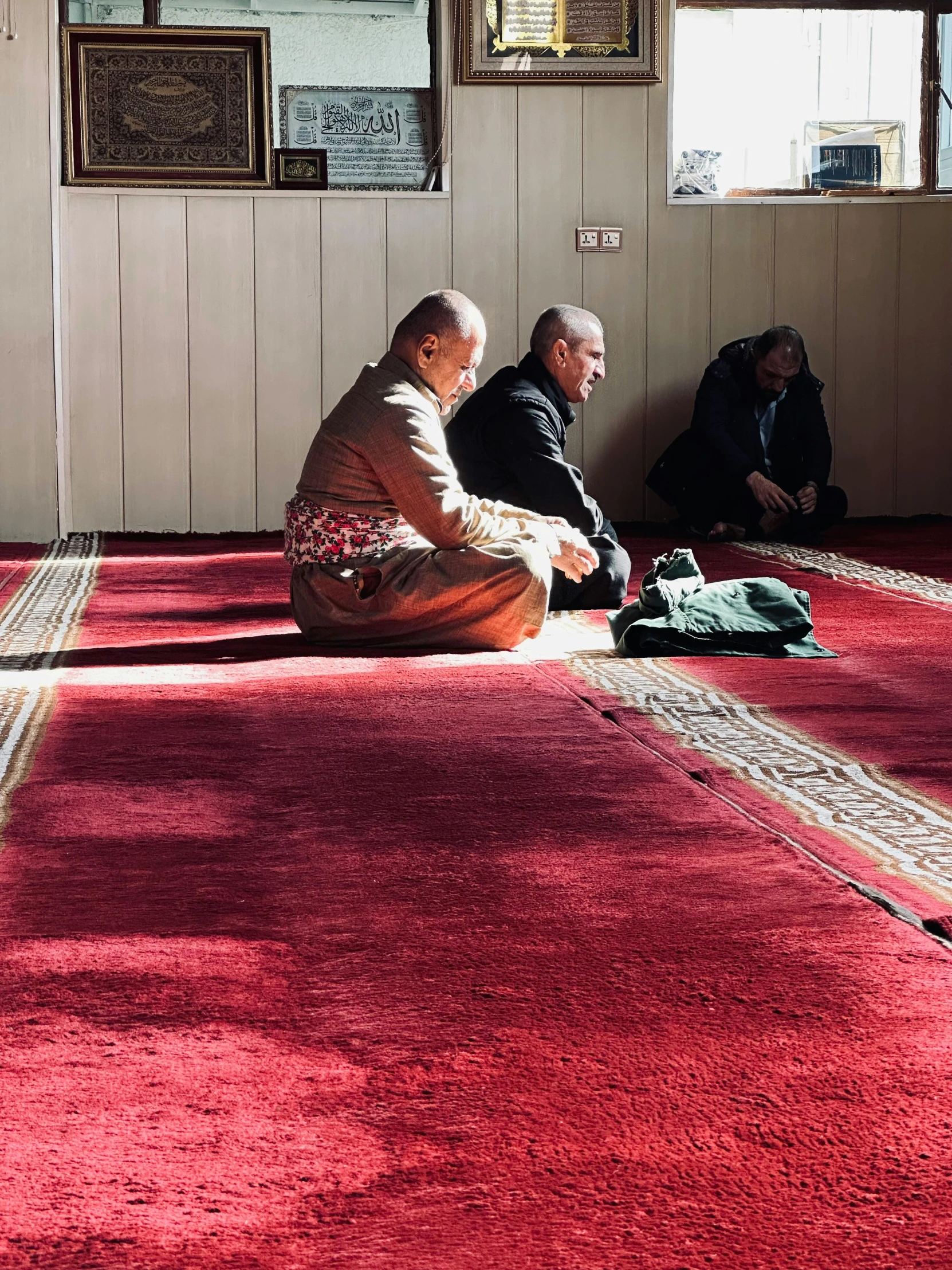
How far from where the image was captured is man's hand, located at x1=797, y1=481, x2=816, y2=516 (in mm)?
5746

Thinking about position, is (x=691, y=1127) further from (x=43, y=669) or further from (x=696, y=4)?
(x=696, y=4)

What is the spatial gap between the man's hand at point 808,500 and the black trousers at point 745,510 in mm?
23

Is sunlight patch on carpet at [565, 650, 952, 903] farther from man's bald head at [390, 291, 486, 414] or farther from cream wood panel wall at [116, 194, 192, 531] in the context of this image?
cream wood panel wall at [116, 194, 192, 531]

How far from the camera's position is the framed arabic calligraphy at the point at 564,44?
6.22 meters

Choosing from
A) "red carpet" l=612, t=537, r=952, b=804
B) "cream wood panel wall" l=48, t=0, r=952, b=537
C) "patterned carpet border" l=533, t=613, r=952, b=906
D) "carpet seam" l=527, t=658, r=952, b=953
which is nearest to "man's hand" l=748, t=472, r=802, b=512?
"cream wood panel wall" l=48, t=0, r=952, b=537

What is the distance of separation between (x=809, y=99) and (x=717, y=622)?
155 inches

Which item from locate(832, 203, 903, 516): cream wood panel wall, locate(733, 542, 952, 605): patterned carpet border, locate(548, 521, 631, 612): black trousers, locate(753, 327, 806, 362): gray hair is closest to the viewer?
locate(548, 521, 631, 612): black trousers

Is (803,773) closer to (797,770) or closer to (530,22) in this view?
(797,770)

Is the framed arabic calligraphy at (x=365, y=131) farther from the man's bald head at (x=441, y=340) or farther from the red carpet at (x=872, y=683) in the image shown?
the man's bald head at (x=441, y=340)

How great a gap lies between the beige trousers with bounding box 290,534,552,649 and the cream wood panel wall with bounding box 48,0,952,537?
320cm

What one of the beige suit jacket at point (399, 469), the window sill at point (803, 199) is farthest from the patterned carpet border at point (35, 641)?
the window sill at point (803, 199)

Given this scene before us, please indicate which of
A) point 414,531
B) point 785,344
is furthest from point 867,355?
point 414,531

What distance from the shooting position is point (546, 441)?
12.6 ft

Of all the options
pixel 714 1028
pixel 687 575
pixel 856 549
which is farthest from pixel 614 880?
pixel 856 549
